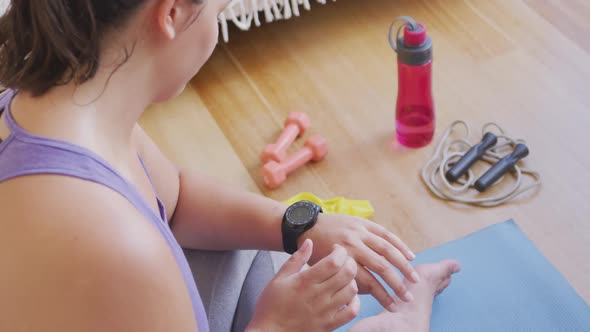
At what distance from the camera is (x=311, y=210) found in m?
1.01

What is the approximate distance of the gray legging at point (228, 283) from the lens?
1.00m

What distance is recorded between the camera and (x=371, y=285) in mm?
933

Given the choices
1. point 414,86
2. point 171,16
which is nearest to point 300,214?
point 171,16

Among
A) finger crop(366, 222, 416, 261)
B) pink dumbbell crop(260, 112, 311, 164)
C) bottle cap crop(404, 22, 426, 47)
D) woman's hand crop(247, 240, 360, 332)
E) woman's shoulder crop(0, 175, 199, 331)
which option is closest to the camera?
woman's shoulder crop(0, 175, 199, 331)

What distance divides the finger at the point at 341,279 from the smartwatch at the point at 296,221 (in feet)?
0.48

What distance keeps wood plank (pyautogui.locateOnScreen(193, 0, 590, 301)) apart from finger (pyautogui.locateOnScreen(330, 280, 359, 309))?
0.45 meters

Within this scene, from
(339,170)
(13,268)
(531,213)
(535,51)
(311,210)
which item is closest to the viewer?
(13,268)

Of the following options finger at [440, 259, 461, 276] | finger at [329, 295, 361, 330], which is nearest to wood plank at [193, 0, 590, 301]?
finger at [440, 259, 461, 276]

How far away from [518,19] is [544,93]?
0.94ft

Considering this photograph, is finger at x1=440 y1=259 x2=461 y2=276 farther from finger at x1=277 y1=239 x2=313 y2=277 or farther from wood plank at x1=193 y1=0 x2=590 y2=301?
finger at x1=277 y1=239 x2=313 y2=277

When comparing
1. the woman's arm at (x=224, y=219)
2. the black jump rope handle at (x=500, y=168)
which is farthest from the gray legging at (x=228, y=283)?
the black jump rope handle at (x=500, y=168)

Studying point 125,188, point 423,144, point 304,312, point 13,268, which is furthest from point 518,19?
point 13,268

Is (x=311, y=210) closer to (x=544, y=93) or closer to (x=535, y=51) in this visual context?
(x=544, y=93)

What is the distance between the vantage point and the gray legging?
100 centimetres
